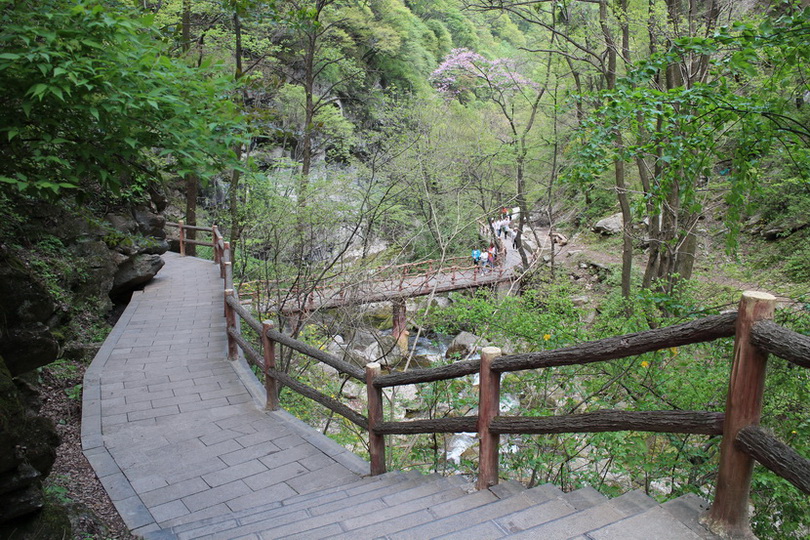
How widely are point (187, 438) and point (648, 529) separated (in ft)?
12.7

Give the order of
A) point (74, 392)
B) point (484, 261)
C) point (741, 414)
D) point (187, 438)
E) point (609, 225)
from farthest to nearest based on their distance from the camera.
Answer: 1. point (609, 225)
2. point (484, 261)
3. point (74, 392)
4. point (187, 438)
5. point (741, 414)

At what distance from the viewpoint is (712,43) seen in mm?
3488

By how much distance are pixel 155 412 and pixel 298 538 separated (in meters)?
3.15

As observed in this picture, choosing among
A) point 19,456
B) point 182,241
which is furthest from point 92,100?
point 182,241

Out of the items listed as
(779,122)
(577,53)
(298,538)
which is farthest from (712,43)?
(577,53)

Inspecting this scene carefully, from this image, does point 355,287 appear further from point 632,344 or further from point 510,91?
point 510,91

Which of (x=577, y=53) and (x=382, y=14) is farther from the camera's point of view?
(x=382, y=14)

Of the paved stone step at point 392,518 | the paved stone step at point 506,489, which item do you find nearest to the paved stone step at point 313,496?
the paved stone step at point 392,518

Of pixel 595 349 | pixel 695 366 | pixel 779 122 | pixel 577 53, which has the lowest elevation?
pixel 695 366

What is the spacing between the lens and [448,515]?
2430 mm

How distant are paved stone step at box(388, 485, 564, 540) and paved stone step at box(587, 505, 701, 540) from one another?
33 centimetres

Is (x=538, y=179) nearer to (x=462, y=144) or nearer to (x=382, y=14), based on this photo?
(x=462, y=144)

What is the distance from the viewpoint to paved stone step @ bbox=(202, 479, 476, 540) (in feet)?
8.26

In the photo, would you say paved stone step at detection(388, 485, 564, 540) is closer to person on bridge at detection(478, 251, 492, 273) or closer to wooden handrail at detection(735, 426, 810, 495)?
wooden handrail at detection(735, 426, 810, 495)
